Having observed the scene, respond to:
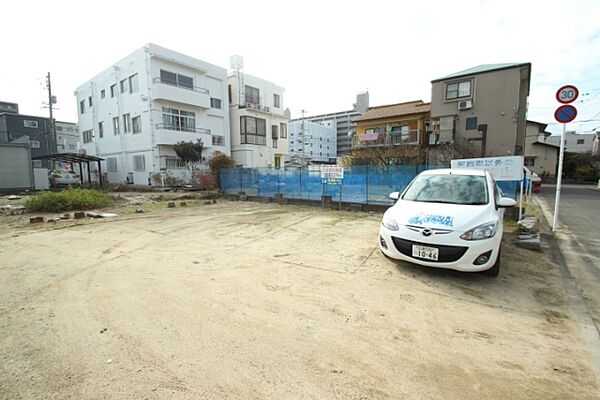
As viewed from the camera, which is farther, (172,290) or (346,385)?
(172,290)

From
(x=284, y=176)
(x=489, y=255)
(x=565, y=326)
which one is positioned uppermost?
(x=284, y=176)

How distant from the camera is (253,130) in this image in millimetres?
30156

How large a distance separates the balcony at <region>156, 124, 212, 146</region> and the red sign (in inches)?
929

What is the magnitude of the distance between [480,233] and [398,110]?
88.9ft

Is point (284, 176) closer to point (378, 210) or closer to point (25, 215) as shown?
point (378, 210)

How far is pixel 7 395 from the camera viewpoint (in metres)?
2.07

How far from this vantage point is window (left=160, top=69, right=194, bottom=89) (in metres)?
23.4

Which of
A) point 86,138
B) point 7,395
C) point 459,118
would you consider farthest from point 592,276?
point 86,138

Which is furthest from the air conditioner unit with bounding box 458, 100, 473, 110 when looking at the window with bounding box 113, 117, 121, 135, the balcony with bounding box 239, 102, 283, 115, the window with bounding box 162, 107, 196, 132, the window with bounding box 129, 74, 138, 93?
the window with bounding box 113, 117, 121, 135

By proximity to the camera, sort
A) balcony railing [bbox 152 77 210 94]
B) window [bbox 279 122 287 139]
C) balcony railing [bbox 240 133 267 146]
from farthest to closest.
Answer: window [bbox 279 122 287 139]
balcony railing [bbox 240 133 267 146]
balcony railing [bbox 152 77 210 94]

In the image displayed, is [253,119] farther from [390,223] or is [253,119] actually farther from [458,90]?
[390,223]

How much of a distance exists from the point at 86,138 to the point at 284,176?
91.7ft

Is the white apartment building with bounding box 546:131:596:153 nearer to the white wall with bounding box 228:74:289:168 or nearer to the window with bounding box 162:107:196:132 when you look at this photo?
the white wall with bounding box 228:74:289:168

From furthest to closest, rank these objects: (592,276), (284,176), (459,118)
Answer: (459,118) < (284,176) < (592,276)
